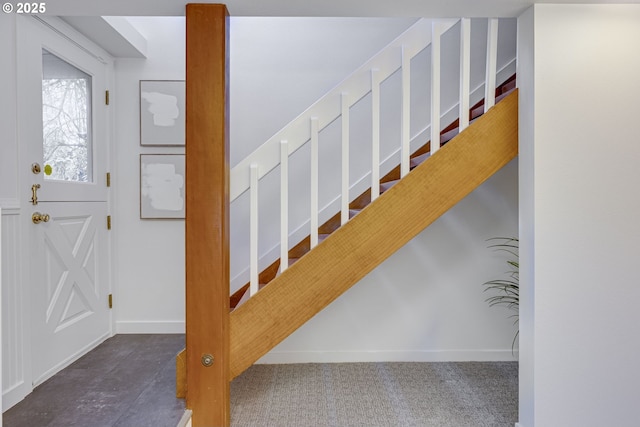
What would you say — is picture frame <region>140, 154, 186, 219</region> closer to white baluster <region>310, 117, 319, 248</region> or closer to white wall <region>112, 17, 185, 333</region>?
white wall <region>112, 17, 185, 333</region>

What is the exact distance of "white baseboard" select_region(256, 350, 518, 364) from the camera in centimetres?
304

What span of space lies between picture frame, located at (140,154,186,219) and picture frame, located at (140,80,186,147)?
12 cm

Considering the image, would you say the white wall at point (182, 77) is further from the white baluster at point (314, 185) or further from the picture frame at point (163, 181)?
the white baluster at point (314, 185)

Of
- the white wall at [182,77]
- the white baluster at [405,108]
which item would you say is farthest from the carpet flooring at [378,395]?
the white baluster at [405,108]

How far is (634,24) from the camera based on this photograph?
2.05m

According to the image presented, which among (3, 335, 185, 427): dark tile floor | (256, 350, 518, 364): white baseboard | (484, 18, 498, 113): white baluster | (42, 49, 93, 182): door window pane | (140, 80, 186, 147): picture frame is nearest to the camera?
(3, 335, 185, 427): dark tile floor

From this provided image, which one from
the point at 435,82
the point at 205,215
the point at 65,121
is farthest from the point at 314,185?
the point at 65,121

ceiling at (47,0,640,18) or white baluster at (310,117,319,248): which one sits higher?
ceiling at (47,0,640,18)

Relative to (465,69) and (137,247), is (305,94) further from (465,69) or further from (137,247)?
(137,247)

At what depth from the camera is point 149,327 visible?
3242 millimetres

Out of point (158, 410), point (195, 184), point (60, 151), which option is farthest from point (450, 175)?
point (60, 151)

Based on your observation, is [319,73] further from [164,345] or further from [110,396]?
[110,396]

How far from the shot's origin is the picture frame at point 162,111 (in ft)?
10.4

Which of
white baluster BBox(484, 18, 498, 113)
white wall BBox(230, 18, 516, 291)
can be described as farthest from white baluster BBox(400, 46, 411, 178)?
white wall BBox(230, 18, 516, 291)
